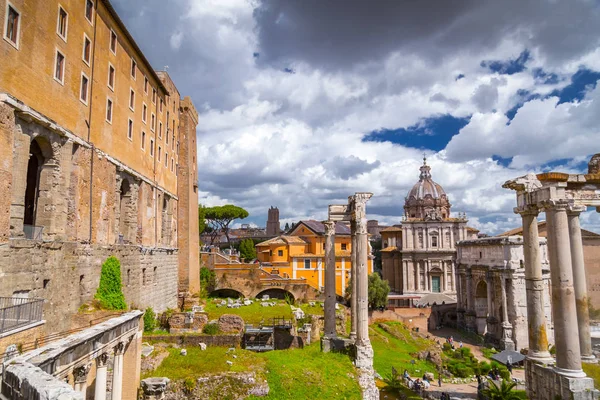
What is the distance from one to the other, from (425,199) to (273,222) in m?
51.4

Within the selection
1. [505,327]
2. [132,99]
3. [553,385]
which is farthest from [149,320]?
[505,327]

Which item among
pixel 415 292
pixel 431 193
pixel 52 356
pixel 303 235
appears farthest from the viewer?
pixel 431 193

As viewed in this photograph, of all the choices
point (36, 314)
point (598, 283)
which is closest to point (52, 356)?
point (36, 314)

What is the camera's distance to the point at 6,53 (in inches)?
500

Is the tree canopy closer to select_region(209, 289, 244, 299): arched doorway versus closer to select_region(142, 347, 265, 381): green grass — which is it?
select_region(209, 289, 244, 299): arched doorway

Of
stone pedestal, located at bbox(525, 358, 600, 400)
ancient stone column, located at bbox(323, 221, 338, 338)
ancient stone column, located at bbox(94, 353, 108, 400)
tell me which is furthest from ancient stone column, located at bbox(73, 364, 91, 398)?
stone pedestal, located at bbox(525, 358, 600, 400)

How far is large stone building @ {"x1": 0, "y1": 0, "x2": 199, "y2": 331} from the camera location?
43.4ft

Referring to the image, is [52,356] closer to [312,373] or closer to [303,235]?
[312,373]

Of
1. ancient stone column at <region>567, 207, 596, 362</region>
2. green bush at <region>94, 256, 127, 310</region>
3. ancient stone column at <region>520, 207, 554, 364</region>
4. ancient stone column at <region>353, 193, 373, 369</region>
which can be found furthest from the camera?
green bush at <region>94, 256, 127, 310</region>

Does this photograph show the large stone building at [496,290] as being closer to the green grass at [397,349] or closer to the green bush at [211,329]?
the green grass at [397,349]

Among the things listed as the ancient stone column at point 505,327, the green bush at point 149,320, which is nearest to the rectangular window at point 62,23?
the green bush at point 149,320

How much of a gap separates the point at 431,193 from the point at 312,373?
51345mm

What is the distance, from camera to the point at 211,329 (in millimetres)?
22766

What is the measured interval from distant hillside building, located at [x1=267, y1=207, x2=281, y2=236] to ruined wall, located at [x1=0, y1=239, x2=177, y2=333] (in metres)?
80.1
